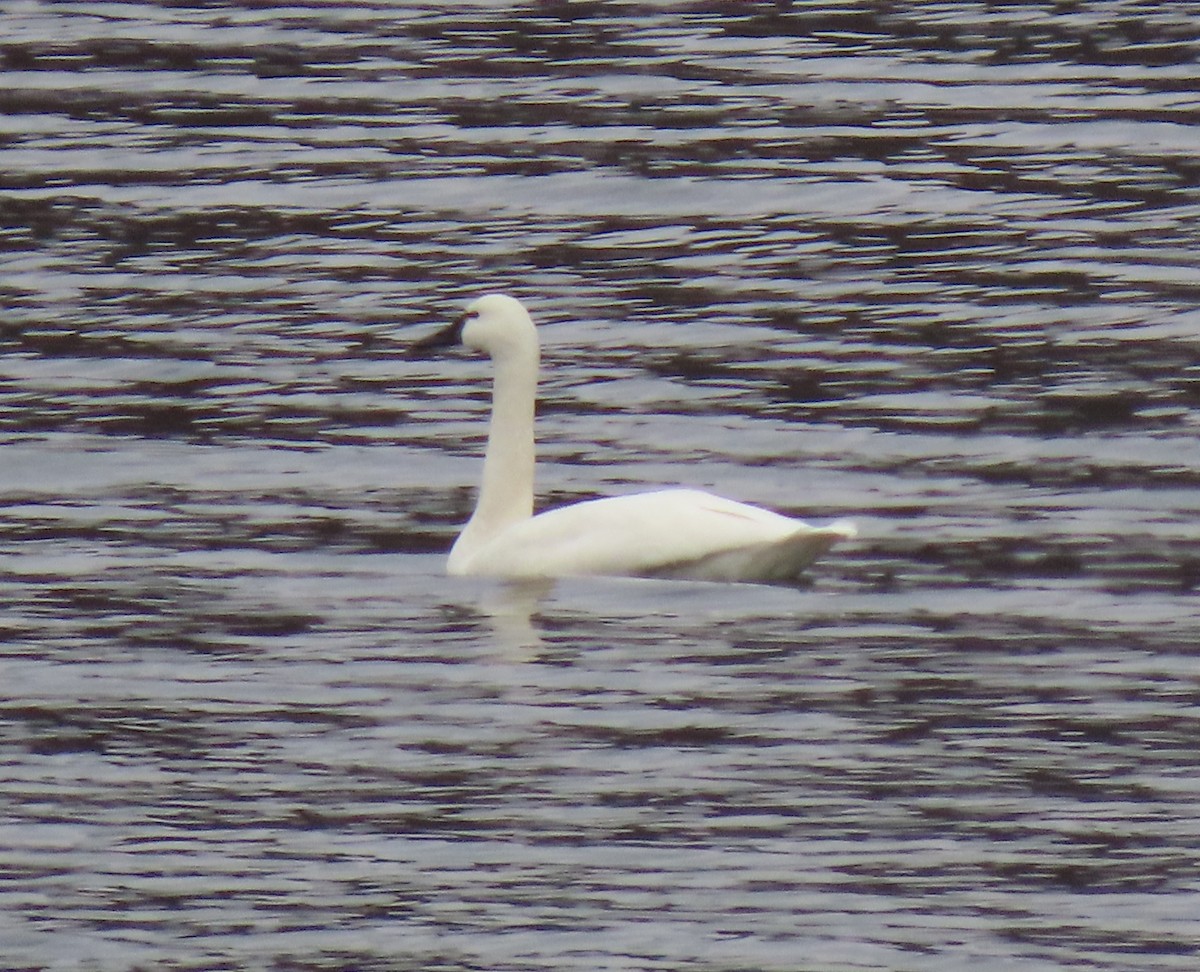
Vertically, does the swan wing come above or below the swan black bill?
below

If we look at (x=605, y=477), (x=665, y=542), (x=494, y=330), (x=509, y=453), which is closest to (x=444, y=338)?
(x=494, y=330)

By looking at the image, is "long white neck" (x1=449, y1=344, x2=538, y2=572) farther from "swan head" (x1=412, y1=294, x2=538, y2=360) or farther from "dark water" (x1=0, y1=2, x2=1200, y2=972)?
"dark water" (x1=0, y1=2, x2=1200, y2=972)

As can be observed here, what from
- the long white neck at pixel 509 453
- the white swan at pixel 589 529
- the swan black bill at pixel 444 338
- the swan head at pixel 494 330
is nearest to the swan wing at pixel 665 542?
the white swan at pixel 589 529

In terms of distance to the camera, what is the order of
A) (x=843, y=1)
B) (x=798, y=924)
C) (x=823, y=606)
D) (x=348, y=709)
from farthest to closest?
(x=843, y=1) < (x=823, y=606) < (x=348, y=709) < (x=798, y=924)

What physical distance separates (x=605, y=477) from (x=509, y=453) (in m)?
0.89

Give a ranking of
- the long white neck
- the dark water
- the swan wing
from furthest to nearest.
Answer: the long white neck < the swan wing < the dark water

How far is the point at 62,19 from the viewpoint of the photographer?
78.3ft

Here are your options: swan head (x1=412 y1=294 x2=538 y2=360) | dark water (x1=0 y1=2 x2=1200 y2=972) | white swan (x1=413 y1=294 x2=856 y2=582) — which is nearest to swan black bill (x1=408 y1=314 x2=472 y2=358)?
swan head (x1=412 y1=294 x2=538 y2=360)

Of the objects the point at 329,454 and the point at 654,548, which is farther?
the point at 329,454

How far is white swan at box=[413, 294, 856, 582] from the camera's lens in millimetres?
12602

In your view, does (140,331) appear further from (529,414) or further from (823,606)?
(823,606)

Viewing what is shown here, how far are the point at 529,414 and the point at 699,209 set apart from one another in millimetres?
5461

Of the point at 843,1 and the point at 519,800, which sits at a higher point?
the point at 843,1

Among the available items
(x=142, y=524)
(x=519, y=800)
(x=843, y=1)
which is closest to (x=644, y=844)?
(x=519, y=800)
